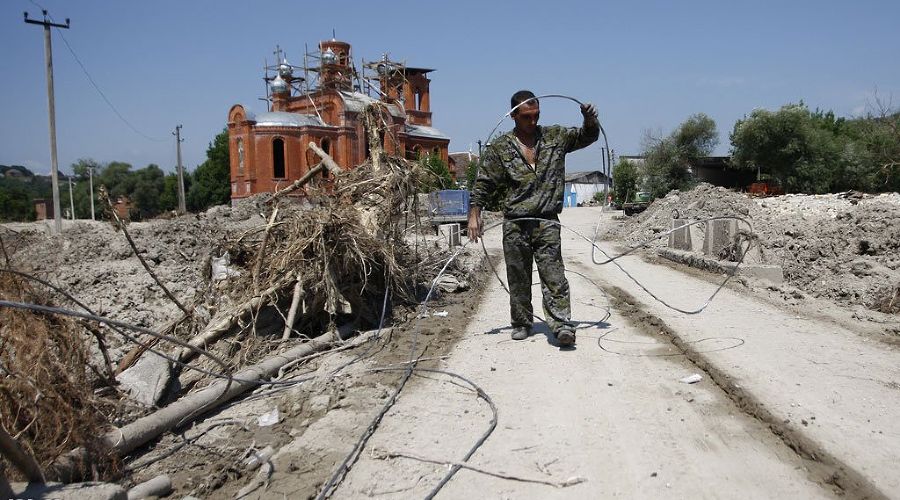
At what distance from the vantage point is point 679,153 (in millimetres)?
44250

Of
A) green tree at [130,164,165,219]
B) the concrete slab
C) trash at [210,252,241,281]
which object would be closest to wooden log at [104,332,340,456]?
trash at [210,252,241,281]

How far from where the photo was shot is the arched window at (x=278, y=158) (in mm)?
39312

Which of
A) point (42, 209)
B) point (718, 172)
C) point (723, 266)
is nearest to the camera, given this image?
point (723, 266)

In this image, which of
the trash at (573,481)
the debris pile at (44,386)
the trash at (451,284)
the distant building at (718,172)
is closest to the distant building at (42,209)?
the distant building at (718,172)

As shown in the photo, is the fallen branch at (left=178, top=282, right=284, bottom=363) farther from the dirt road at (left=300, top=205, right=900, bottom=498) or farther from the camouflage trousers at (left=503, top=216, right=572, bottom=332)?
the camouflage trousers at (left=503, top=216, right=572, bottom=332)

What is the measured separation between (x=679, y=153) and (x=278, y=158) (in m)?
27.9

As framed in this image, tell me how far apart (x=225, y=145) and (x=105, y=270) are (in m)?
56.4

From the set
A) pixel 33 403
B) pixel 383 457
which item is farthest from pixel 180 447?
pixel 383 457

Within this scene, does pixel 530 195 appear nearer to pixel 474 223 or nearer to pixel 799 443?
pixel 474 223

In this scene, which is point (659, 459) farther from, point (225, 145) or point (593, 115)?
point (225, 145)

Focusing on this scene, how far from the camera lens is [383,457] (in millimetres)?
3504

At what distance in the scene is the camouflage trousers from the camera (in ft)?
18.2

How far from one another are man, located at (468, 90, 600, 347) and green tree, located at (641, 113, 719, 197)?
134ft

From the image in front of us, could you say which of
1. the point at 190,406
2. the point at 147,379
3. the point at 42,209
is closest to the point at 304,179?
the point at 147,379
